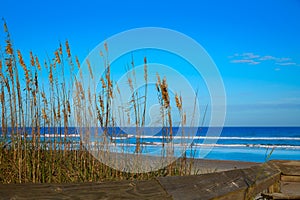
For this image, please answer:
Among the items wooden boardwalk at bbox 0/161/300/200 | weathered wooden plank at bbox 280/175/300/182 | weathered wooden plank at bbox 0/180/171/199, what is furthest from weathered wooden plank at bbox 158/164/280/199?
weathered wooden plank at bbox 280/175/300/182

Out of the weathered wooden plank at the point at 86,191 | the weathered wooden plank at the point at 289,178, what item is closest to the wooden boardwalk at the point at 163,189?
the weathered wooden plank at the point at 86,191

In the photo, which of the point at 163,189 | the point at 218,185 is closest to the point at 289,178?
the point at 218,185

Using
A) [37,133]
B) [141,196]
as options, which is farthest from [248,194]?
[37,133]

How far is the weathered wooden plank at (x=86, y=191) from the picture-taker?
1.95 m

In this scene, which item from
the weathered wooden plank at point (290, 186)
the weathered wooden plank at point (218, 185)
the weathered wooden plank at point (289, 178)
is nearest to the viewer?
the weathered wooden plank at point (218, 185)

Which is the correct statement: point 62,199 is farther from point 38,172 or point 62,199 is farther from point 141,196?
point 38,172

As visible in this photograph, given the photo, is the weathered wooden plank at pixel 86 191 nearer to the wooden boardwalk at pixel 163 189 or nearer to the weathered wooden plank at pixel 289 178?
the wooden boardwalk at pixel 163 189

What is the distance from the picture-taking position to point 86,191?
201 cm

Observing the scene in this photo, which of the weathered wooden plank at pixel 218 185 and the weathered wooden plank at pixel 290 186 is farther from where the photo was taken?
the weathered wooden plank at pixel 290 186

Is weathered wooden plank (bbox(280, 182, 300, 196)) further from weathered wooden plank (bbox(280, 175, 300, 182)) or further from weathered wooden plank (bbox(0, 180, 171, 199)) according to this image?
weathered wooden plank (bbox(0, 180, 171, 199))

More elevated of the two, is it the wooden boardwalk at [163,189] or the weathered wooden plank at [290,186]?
the wooden boardwalk at [163,189]

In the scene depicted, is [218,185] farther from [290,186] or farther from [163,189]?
[290,186]

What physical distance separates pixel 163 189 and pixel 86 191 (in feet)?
1.46

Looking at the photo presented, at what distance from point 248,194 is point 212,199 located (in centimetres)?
41
